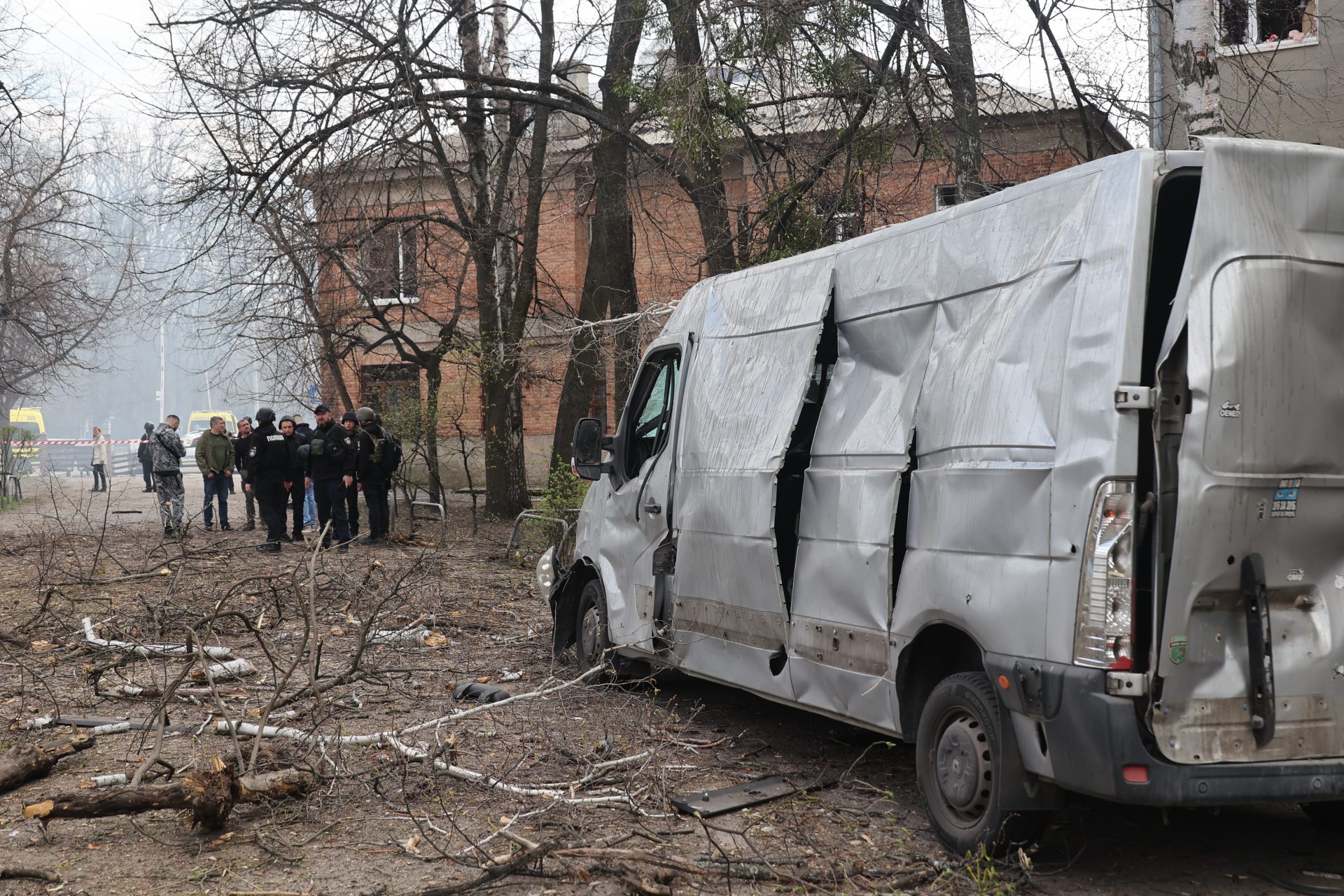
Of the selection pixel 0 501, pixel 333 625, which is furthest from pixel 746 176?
pixel 0 501

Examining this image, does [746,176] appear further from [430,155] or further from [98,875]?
[98,875]

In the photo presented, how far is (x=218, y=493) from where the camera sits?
19.0m

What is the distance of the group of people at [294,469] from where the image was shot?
1588 centimetres

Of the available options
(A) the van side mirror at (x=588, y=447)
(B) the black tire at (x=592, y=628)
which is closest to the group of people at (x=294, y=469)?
(B) the black tire at (x=592, y=628)

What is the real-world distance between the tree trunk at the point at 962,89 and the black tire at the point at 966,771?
8165 millimetres

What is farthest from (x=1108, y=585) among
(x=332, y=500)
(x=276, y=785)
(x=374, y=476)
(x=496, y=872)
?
(x=374, y=476)

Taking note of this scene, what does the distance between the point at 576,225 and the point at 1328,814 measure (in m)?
26.7

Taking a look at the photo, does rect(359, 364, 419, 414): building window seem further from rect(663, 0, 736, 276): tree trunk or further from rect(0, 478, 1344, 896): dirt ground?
rect(0, 478, 1344, 896): dirt ground

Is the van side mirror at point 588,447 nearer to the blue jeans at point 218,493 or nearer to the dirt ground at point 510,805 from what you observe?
the dirt ground at point 510,805

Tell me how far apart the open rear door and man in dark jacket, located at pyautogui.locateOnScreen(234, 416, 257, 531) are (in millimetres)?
16090

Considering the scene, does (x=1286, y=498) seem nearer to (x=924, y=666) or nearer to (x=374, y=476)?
(x=924, y=666)

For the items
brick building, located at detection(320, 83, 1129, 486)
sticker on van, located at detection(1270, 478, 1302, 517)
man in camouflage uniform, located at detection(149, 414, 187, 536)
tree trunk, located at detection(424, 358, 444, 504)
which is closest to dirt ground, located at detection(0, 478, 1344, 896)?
sticker on van, located at detection(1270, 478, 1302, 517)

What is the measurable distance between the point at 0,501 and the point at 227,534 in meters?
11.7

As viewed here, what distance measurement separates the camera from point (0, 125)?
15250 mm
